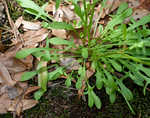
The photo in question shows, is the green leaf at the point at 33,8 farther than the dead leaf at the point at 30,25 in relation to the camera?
No

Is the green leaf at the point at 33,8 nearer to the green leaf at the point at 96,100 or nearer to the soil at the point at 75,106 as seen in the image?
the soil at the point at 75,106

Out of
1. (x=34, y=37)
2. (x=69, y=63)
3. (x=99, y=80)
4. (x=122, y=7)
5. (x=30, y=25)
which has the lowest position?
(x=99, y=80)

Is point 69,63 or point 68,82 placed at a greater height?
point 69,63

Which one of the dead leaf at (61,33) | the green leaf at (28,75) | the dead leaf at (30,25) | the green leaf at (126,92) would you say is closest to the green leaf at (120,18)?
the dead leaf at (61,33)

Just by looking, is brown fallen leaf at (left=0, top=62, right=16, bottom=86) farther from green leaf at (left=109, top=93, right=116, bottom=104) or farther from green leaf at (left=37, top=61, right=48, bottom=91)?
green leaf at (left=109, top=93, right=116, bottom=104)

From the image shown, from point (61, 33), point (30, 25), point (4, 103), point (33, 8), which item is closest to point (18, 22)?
point (30, 25)

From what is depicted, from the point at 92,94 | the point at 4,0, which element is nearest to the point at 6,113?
the point at 92,94

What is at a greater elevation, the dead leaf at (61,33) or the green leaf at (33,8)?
the green leaf at (33,8)

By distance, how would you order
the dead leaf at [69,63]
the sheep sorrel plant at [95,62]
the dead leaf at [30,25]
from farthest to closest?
the dead leaf at [30,25], the dead leaf at [69,63], the sheep sorrel plant at [95,62]

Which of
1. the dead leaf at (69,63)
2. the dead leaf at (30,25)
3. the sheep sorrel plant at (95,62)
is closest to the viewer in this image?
the sheep sorrel plant at (95,62)

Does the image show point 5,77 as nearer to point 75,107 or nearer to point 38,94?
point 38,94

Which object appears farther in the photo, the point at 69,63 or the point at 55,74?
the point at 69,63

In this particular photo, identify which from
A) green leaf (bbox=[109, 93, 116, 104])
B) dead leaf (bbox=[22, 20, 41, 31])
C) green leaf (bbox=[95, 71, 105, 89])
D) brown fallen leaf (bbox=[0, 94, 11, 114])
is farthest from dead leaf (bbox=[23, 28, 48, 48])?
green leaf (bbox=[109, 93, 116, 104])
